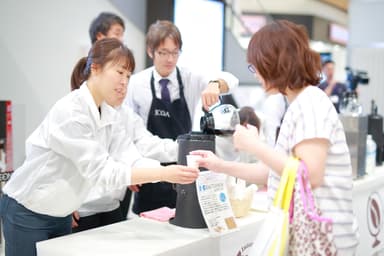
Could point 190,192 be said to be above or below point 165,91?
below

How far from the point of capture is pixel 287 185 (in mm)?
1464

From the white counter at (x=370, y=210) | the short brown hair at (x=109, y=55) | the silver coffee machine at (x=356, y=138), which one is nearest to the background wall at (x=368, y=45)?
the white counter at (x=370, y=210)

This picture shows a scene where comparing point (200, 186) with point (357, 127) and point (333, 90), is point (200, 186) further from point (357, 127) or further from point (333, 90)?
point (333, 90)

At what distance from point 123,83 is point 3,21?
2061 mm

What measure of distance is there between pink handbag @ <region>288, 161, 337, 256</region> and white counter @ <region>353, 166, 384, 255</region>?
150cm

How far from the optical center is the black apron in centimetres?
257

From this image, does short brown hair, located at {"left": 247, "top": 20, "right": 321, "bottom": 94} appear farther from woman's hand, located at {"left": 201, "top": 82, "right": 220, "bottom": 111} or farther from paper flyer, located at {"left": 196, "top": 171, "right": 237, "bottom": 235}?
woman's hand, located at {"left": 201, "top": 82, "right": 220, "bottom": 111}

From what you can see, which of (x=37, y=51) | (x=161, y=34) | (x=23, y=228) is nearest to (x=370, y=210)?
(x=161, y=34)

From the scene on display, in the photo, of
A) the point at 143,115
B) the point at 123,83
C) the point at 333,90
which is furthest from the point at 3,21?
the point at 333,90

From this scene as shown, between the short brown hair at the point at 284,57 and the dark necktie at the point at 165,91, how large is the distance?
1.09 meters

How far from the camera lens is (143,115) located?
8.68 ft

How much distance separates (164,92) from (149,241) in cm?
97

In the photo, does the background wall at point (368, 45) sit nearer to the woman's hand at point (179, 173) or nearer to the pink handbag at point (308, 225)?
the woman's hand at point (179, 173)

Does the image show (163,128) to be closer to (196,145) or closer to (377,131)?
(196,145)
